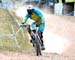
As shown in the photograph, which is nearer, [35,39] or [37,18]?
[35,39]

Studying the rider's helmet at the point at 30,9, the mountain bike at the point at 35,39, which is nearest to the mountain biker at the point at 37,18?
the rider's helmet at the point at 30,9

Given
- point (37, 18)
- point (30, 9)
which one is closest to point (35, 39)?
point (37, 18)

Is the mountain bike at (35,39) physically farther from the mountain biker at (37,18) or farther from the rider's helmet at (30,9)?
the rider's helmet at (30,9)

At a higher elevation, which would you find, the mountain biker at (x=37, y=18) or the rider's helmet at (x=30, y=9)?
the rider's helmet at (x=30, y=9)

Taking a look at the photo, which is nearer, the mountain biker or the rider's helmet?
the rider's helmet

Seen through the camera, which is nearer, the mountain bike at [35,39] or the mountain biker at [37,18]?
the mountain bike at [35,39]

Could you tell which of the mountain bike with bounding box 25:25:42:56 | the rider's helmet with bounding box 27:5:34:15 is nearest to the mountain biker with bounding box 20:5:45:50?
the rider's helmet with bounding box 27:5:34:15

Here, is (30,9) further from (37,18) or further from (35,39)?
(35,39)

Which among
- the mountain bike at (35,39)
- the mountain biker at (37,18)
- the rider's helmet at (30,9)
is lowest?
the mountain bike at (35,39)

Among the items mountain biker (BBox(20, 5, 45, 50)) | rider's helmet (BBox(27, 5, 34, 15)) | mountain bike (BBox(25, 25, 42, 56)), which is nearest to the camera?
rider's helmet (BBox(27, 5, 34, 15))

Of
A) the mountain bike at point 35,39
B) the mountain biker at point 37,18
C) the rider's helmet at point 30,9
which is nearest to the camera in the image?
the rider's helmet at point 30,9

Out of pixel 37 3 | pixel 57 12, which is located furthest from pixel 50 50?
pixel 37 3

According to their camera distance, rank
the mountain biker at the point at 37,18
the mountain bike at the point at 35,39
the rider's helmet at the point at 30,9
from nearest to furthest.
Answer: the rider's helmet at the point at 30,9 → the mountain bike at the point at 35,39 → the mountain biker at the point at 37,18

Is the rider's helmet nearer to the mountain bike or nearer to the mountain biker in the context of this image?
the mountain biker
